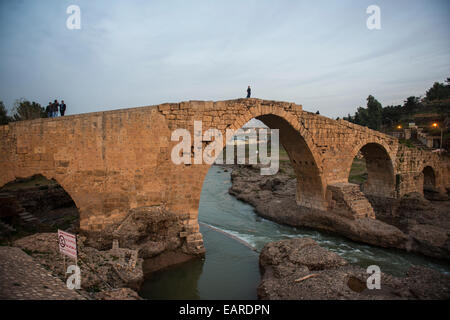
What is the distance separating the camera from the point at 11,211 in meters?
9.16

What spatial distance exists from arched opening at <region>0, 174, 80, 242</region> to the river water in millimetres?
3417

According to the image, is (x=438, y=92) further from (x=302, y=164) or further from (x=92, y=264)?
(x=92, y=264)

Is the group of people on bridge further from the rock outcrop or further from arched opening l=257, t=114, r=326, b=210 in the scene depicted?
arched opening l=257, t=114, r=326, b=210

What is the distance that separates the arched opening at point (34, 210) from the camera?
329 inches

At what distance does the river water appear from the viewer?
690 centimetres

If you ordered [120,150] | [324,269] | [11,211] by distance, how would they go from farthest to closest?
[11,211] → [120,150] → [324,269]

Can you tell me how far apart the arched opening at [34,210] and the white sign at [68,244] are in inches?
114

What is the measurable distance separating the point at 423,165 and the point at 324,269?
13382 mm

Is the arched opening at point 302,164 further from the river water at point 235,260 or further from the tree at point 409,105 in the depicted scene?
the tree at point 409,105

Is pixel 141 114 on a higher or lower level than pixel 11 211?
higher

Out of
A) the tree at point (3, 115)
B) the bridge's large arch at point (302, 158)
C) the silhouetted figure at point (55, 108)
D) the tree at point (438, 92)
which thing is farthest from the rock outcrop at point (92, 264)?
the tree at point (438, 92)

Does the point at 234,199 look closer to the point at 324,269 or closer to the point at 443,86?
the point at 324,269
